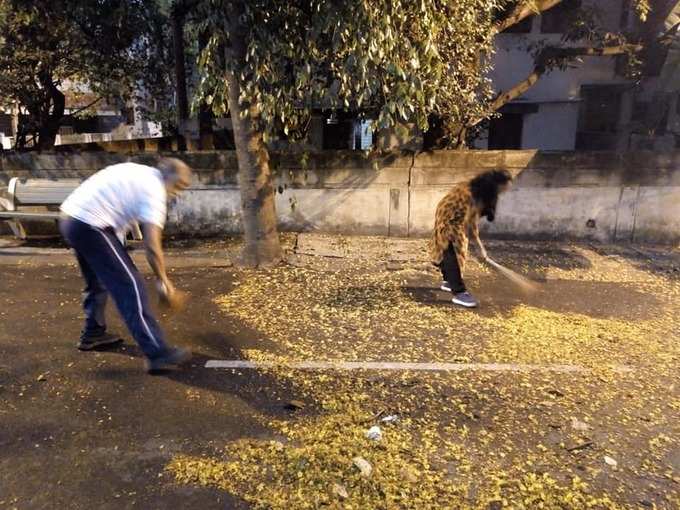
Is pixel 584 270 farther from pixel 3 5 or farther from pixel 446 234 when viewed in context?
pixel 3 5

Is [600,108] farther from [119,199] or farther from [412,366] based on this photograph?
[119,199]

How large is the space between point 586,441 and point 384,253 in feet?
14.6

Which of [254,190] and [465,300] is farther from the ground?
[254,190]

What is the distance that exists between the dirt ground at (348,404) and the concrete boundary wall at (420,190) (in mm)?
2017

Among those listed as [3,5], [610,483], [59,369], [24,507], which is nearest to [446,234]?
[610,483]

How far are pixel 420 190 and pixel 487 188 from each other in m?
2.71

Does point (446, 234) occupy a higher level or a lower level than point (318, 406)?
higher

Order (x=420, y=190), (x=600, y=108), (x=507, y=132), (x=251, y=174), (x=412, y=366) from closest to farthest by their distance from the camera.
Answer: (x=412, y=366)
(x=251, y=174)
(x=420, y=190)
(x=507, y=132)
(x=600, y=108)

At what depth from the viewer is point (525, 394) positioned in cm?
402

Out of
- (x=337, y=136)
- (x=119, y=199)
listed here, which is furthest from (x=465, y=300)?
(x=337, y=136)

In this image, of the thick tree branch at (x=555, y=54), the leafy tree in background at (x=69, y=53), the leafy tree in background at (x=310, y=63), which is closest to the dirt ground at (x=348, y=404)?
the leafy tree in background at (x=310, y=63)

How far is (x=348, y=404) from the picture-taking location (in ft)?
12.6

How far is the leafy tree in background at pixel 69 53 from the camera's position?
758 cm

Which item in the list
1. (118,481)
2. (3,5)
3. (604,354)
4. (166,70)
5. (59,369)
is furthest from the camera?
(166,70)
